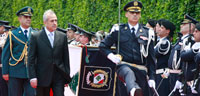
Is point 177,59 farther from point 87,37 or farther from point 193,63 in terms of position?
point 87,37

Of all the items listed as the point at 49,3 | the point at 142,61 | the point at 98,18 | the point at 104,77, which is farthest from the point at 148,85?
the point at 49,3

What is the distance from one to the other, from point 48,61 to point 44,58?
0.08 meters

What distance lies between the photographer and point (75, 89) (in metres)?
10.9

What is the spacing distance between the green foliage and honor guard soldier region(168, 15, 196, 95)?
1039mm

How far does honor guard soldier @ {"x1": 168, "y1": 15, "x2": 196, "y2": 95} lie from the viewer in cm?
916

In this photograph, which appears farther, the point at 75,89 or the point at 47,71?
the point at 75,89

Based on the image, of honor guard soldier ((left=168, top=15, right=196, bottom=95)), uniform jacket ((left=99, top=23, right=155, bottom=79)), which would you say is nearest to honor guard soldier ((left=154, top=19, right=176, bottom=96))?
honor guard soldier ((left=168, top=15, right=196, bottom=95))

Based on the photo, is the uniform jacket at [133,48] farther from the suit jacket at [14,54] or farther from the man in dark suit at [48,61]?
the suit jacket at [14,54]

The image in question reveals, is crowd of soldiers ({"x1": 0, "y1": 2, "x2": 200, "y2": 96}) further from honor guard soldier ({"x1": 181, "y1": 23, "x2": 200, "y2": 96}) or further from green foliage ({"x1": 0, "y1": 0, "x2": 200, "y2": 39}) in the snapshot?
green foliage ({"x1": 0, "y1": 0, "x2": 200, "y2": 39})

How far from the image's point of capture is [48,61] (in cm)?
817

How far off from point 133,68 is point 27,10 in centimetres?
310

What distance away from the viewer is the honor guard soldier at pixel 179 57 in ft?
30.0

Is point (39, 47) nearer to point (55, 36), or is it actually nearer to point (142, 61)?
point (55, 36)

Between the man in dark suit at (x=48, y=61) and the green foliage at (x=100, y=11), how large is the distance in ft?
11.8
